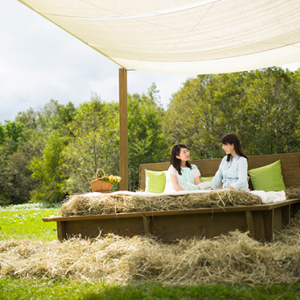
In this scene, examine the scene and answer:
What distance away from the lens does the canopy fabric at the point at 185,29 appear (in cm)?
346

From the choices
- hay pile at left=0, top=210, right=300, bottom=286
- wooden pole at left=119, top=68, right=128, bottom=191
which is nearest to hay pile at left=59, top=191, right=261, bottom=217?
hay pile at left=0, top=210, right=300, bottom=286

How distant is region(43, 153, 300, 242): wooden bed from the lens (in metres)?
2.85

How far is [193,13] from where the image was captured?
3590 mm

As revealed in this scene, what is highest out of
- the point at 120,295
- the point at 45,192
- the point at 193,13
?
the point at 193,13

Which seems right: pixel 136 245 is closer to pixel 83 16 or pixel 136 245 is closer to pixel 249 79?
pixel 83 16

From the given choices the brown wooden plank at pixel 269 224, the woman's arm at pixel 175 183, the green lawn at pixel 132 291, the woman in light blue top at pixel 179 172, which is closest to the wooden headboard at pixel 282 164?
the woman in light blue top at pixel 179 172

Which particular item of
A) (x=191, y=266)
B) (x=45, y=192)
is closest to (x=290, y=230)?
(x=191, y=266)

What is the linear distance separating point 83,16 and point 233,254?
2.99 metres

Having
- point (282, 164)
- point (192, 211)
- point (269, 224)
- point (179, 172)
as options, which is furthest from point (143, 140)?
point (269, 224)

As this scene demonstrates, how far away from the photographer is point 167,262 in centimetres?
242

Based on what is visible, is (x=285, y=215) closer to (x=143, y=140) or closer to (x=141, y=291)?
(x=141, y=291)

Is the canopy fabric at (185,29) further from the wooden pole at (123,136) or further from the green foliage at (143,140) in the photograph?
the green foliage at (143,140)

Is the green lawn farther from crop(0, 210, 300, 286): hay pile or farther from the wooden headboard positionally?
the wooden headboard

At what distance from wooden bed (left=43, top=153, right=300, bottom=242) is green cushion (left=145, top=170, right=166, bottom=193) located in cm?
166
